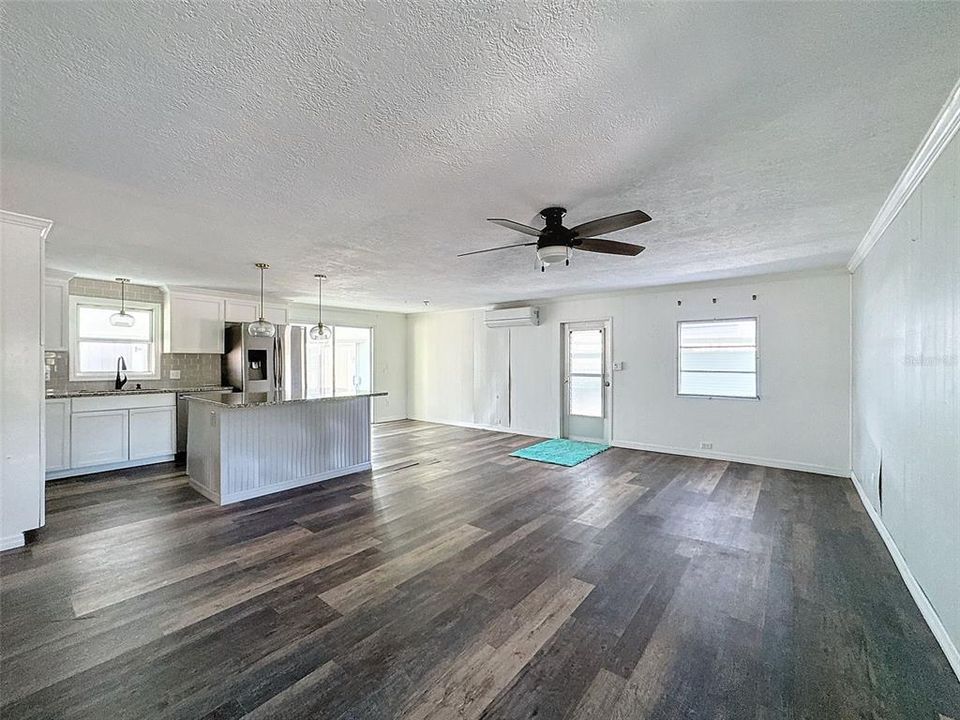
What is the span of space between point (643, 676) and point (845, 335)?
486cm

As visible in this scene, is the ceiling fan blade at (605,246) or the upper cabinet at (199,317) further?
the upper cabinet at (199,317)

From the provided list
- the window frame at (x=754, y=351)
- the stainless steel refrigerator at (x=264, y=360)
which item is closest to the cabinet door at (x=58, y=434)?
the stainless steel refrigerator at (x=264, y=360)

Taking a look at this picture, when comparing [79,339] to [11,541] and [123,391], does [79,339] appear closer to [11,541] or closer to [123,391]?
[123,391]

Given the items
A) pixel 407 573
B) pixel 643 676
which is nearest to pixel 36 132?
Result: pixel 407 573

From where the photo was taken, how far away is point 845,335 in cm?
473

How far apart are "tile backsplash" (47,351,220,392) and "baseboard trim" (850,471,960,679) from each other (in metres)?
7.78

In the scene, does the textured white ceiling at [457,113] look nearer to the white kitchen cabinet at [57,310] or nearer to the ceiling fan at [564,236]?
the ceiling fan at [564,236]

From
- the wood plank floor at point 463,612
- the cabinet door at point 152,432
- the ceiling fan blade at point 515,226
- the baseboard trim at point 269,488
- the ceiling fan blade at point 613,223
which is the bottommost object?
the wood plank floor at point 463,612

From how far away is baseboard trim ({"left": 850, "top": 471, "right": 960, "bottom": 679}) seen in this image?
187cm

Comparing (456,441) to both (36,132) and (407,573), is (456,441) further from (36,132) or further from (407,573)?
(36,132)

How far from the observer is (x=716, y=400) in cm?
558

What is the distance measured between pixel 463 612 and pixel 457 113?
8.19 ft

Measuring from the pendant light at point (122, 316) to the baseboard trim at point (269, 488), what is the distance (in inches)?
91.6

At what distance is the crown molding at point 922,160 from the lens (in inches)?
67.7
